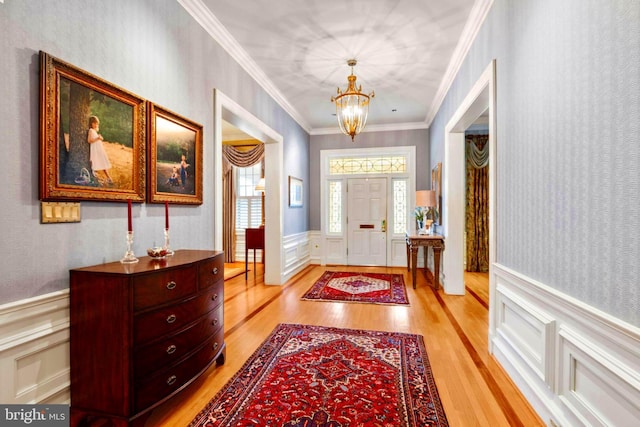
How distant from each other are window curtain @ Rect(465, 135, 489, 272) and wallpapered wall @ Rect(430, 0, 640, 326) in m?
4.07

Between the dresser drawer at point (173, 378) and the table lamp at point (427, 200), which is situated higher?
the table lamp at point (427, 200)

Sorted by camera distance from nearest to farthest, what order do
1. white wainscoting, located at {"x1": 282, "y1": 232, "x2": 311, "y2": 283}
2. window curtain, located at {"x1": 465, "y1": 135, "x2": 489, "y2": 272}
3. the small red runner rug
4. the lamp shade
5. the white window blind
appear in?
the small red runner rug → the lamp shade → white wainscoting, located at {"x1": 282, "y1": 232, "x2": 311, "y2": 283} → window curtain, located at {"x1": 465, "y1": 135, "x2": 489, "y2": 272} → the white window blind

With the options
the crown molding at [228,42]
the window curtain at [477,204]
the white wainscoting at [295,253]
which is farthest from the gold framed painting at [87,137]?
the window curtain at [477,204]

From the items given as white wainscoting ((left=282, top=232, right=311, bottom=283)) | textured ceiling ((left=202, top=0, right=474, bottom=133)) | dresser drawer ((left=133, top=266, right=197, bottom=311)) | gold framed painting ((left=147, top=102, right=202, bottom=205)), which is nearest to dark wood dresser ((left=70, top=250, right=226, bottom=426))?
dresser drawer ((left=133, top=266, right=197, bottom=311))

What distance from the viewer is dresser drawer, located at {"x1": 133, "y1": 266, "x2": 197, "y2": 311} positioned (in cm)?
160

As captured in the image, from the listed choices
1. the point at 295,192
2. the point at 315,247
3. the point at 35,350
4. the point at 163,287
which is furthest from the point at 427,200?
the point at 35,350

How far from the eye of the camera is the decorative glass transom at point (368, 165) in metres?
6.72

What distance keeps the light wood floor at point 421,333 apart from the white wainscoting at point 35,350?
1.86 feet

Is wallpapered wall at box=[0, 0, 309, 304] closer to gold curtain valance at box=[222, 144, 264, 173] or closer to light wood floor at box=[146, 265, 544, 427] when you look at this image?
light wood floor at box=[146, 265, 544, 427]

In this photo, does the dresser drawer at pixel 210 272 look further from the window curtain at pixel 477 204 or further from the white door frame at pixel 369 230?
the window curtain at pixel 477 204

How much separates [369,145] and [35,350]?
6.16 metres

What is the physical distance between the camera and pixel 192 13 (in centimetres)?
274

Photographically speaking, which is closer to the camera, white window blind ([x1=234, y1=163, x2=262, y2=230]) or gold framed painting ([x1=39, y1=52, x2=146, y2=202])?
gold framed painting ([x1=39, y1=52, x2=146, y2=202])

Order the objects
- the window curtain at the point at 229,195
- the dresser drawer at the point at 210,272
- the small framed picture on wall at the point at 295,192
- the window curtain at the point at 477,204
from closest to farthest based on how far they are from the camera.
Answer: the dresser drawer at the point at 210,272, the small framed picture on wall at the point at 295,192, the window curtain at the point at 477,204, the window curtain at the point at 229,195
